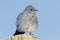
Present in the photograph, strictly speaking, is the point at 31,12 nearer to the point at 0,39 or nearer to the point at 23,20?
the point at 23,20

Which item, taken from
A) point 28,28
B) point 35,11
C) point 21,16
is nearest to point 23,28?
point 28,28

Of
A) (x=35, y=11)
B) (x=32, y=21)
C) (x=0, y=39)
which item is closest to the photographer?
(x=0, y=39)

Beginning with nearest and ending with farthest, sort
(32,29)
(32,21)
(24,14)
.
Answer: (32,29)
(32,21)
(24,14)

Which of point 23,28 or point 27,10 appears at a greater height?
point 27,10

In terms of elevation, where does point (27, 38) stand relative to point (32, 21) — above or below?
below

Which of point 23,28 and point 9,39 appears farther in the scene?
point 23,28

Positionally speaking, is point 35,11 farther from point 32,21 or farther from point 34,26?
point 34,26

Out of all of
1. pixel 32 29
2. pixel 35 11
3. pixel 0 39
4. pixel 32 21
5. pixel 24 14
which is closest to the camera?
pixel 0 39

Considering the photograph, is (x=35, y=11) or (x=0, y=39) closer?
(x=0, y=39)

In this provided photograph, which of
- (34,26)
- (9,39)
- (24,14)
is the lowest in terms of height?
(9,39)

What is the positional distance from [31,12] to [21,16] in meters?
1.23

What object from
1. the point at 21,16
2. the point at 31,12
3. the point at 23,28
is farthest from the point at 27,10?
the point at 23,28

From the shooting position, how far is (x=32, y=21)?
9.30 metres

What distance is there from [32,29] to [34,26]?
174mm
